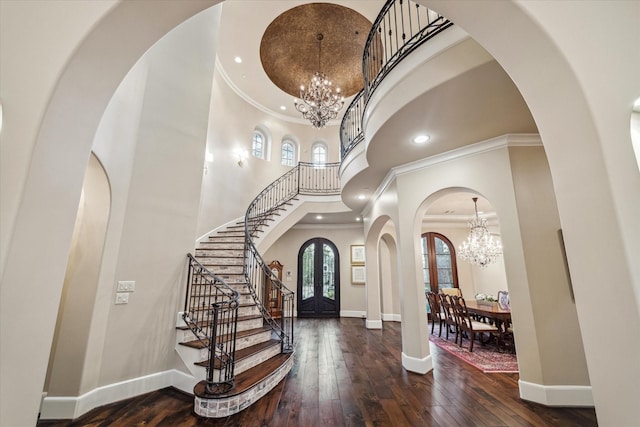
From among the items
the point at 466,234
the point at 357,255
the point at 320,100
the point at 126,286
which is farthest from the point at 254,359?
the point at 466,234

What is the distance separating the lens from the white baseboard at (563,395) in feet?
8.91

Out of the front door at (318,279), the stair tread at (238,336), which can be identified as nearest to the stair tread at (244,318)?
the stair tread at (238,336)

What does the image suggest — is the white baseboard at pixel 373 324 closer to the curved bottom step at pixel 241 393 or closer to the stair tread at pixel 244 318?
the stair tread at pixel 244 318

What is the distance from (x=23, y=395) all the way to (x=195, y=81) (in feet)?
13.9

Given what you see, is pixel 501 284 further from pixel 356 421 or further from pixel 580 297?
pixel 580 297

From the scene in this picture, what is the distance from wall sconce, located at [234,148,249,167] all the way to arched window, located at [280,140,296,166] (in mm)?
1642

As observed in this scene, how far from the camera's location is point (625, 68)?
101 cm

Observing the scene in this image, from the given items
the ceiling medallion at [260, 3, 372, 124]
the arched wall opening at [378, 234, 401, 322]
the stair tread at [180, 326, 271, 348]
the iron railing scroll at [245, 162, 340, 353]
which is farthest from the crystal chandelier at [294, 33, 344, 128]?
the stair tread at [180, 326, 271, 348]

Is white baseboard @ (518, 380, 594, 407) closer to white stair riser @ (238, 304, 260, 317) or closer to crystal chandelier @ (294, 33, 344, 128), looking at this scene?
white stair riser @ (238, 304, 260, 317)

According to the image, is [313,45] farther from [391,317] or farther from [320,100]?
[391,317]

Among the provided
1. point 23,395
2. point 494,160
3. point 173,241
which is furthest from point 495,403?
point 173,241

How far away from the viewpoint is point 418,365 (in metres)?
3.68

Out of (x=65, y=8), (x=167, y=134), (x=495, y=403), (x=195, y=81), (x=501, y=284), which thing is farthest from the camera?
(x=501, y=284)

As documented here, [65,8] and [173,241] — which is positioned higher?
[65,8]
